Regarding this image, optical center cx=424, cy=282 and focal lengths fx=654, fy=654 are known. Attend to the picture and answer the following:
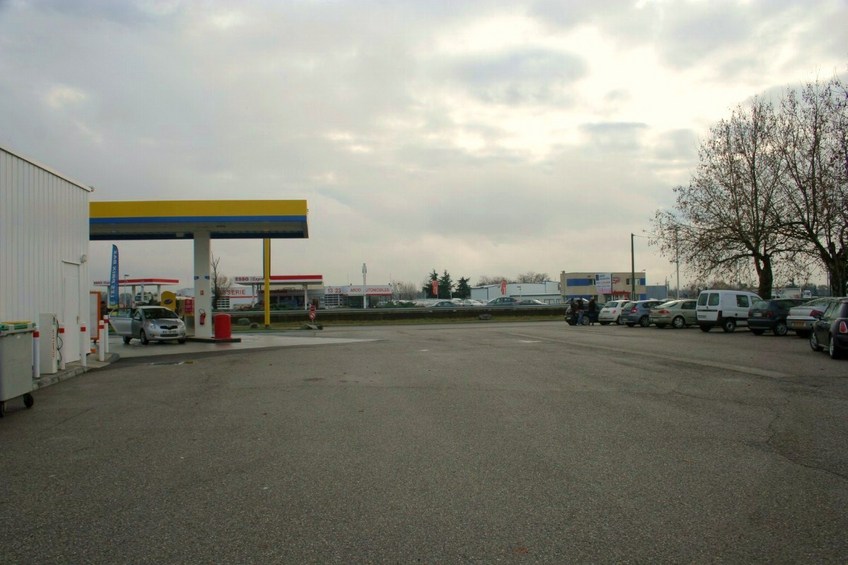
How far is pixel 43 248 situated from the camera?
15414mm

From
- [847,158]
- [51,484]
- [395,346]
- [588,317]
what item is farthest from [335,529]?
[588,317]

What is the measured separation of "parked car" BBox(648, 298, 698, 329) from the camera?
33.8 m

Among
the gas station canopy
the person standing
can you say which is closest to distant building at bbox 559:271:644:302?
the person standing

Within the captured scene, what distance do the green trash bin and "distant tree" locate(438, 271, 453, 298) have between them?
365 feet

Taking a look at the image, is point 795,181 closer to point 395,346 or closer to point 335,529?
point 395,346

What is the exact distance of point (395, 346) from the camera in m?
22.7

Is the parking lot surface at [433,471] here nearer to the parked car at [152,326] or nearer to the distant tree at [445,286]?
the parked car at [152,326]

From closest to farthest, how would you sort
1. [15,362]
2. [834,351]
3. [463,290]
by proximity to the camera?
1. [15,362]
2. [834,351]
3. [463,290]

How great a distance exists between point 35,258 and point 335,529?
43.8 feet

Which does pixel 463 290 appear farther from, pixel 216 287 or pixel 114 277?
pixel 114 277

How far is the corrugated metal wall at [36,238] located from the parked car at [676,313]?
26.8 m

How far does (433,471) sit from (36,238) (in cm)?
1288

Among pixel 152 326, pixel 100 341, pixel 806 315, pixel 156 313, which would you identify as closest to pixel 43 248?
pixel 100 341

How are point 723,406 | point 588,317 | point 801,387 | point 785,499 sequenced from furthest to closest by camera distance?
point 588,317, point 801,387, point 723,406, point 785,499
